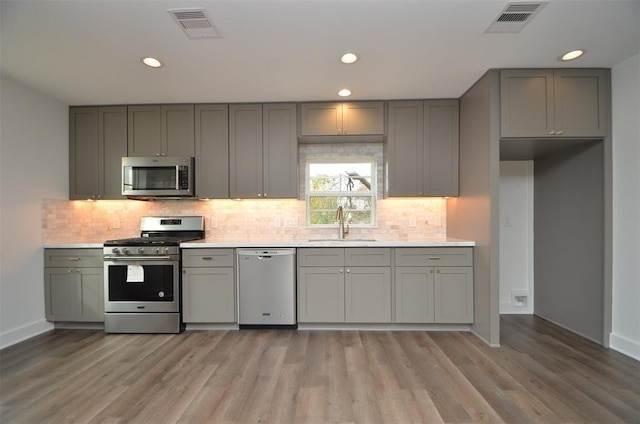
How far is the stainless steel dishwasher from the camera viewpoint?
314 centimetres

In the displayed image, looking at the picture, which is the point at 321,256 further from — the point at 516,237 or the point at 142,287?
the point at 516,237

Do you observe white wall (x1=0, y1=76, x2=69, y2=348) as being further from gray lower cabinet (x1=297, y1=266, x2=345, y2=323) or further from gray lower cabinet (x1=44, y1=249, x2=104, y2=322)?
gray lower cabinet (x1=297, y1=266, x2=345, y2=323)

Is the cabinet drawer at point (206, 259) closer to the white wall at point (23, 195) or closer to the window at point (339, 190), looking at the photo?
the window at point (339, 190)

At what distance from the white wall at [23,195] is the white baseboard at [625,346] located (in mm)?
5714

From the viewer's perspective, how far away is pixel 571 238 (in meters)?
3.06

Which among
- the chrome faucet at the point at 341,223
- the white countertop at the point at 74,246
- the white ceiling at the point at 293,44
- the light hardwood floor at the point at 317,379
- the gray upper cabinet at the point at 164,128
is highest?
the white ceiling at the point at 293,44

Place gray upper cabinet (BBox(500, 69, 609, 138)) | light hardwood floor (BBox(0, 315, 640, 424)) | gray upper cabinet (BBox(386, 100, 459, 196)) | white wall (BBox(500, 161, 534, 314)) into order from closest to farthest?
1. light hardwood floor (BBox(0, 315, 640, 424))
2. gray upper cabinet (BBox(500, 69, 609, 138))
3. gray upper cabinet (BBox(386, 100, 459, 196))
4. white wall (BBox(500, 161, 534, 314))

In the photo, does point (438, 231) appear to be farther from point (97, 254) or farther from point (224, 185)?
point (97, 254)

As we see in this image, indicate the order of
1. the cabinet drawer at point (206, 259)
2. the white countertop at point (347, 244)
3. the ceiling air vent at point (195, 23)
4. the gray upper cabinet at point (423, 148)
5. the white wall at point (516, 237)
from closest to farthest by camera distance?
the ceiling air vent at point (195, 23), the white countertop at point (347, 244), the cabinet drawer at point (206, 259), the gray upper cabinet at point (423, 148), the white wall at point (516, 237)

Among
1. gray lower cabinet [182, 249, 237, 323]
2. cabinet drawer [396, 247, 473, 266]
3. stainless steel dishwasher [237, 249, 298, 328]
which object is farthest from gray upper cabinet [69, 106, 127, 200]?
cabinet drawer [396, 247, 473, 266]

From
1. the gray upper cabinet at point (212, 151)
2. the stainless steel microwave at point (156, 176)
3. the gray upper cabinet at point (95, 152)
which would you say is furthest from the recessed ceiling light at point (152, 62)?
the gray upper cabinet at point (95, 152)

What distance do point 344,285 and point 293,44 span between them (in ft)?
7.63

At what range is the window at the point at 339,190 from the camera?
12.6 feet

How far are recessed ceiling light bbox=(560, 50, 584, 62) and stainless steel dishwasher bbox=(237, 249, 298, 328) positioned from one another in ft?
10.0
